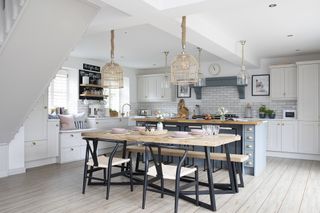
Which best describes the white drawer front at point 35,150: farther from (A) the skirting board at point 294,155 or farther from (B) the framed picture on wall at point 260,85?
(B) the framed picture on wall at point 260,85

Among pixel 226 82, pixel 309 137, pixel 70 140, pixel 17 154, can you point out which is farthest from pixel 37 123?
pixel 309 137

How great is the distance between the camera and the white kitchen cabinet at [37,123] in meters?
5.38

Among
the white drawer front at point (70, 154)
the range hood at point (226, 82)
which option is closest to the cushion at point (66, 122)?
the white drawer front at point (70, 154)

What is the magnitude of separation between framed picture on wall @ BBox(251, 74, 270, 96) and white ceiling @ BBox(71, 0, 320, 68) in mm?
647

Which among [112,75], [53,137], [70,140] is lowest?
[70,140]

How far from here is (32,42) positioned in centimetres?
321

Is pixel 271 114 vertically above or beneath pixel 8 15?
beneath

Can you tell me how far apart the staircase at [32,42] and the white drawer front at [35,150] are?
1434 mm

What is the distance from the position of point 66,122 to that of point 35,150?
1.11m

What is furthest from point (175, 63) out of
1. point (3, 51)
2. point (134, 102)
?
point (134, 102)

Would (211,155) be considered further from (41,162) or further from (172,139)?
(41,162)

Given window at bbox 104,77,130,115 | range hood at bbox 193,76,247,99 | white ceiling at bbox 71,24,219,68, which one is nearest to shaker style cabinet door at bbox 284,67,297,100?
range hood at bbox 193,76,247,99

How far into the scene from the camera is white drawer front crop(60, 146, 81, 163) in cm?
603

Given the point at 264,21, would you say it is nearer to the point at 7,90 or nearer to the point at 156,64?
the point at 7,90
